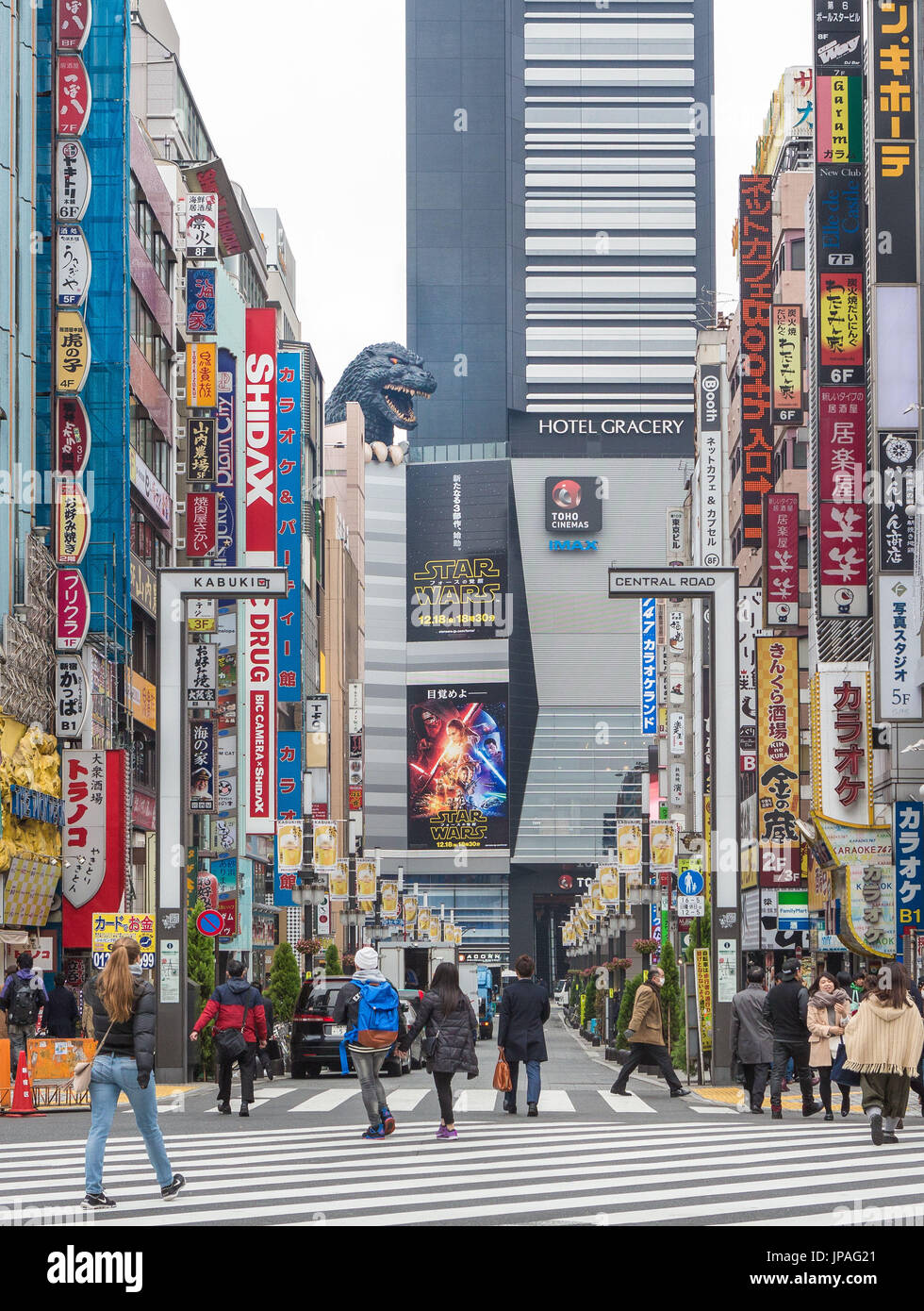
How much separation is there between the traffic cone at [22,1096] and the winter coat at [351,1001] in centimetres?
654

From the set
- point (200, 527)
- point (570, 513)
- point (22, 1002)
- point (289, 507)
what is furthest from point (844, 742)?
point (570, 513)

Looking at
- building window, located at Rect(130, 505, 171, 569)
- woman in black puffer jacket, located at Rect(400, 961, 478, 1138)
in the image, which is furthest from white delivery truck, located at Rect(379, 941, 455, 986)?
woman in black puffer jacket, located at Rect(400, 961, 478, 1138)

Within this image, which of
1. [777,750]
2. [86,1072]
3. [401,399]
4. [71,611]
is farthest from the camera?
[401,399]

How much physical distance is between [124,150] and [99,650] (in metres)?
11.3

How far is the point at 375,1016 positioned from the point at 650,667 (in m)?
88.3

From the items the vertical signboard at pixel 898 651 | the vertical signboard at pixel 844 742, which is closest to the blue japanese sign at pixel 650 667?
the vertical signboard at pixel 844 742

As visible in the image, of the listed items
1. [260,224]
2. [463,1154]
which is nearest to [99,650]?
[463,1154]

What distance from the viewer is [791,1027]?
74.1 ft

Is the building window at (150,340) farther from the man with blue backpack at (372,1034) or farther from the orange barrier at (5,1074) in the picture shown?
the man with blue backpack at (372,1034)

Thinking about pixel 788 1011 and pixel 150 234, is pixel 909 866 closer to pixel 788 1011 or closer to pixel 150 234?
pixel 788 1011

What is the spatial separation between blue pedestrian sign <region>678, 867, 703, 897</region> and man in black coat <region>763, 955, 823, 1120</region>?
8041 millimetres

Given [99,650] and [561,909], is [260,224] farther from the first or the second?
[561,909]

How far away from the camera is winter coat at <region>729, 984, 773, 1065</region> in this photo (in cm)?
2245

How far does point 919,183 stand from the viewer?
35.0m
